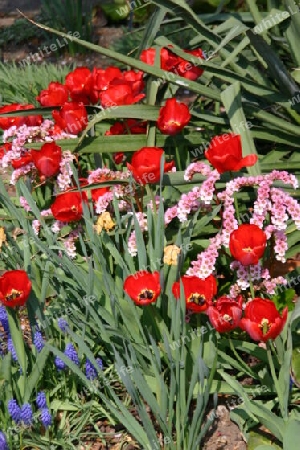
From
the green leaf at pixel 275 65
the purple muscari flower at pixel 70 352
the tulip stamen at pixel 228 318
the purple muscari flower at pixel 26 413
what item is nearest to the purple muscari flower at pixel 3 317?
the purple muscari flower at pixel 70 352

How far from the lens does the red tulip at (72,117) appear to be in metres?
3.10

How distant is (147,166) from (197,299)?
467 millimetres

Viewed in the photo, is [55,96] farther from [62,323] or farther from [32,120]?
[62,323]

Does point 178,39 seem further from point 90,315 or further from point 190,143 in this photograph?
point 90,315

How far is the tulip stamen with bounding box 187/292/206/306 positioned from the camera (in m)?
2.32

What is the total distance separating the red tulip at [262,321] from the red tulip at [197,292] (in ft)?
0.48

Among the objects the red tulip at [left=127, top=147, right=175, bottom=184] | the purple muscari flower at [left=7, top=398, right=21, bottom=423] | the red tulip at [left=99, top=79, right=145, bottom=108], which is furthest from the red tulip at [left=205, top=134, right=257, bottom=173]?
the purple muscari flower at [left=7, top=398, right=21, bottom=423]

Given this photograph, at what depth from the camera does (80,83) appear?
333cm

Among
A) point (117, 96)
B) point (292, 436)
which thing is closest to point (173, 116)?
point (117, 96)

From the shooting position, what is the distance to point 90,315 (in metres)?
2.53

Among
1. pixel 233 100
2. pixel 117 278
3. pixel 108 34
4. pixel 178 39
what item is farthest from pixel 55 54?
pixel 117 278

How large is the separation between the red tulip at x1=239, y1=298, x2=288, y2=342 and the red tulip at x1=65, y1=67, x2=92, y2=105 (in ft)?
4.72

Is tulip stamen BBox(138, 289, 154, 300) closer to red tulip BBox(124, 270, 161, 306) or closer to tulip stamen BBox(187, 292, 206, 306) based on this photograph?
red tulip BBox(124, 270, 161, 306)

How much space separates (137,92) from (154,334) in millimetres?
1130
